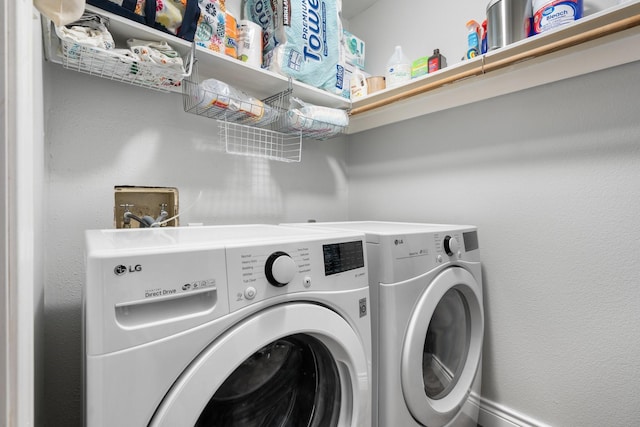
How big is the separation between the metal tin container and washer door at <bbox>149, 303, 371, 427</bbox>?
1207 mm

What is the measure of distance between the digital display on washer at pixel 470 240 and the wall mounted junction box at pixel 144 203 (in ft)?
3.91

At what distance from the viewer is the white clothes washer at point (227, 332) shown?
496 mm

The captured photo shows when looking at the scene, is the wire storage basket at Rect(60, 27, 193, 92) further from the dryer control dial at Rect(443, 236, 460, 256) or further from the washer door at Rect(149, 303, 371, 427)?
the dryer control dial at Rect(443, 236, 460, 256)

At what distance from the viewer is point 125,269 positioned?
510 mm

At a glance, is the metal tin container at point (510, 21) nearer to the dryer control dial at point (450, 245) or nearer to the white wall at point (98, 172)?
the dryer control dial at point (450, 245)

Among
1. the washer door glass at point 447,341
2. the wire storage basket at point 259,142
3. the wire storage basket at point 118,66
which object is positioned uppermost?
the wire storage basket at point 118,66

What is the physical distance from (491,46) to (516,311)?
3.67 feet

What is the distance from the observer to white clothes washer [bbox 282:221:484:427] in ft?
3.13

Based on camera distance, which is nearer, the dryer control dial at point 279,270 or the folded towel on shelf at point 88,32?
the dryer control dial at point 279,270

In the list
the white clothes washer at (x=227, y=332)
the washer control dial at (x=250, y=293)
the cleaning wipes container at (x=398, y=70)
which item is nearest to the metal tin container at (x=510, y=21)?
the cleaning wipes container at (x=398, y=70)

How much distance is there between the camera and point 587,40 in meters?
0.98

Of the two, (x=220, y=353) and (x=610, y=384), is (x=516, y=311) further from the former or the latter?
(x=220, y=353)

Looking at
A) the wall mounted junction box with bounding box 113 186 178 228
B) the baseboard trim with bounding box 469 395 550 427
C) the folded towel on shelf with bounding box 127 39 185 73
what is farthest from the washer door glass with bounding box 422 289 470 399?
the folded towel on shelf with bounding box 127 39 185 73

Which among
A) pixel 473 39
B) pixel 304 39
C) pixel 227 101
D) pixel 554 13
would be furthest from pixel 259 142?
pixel 554 13
